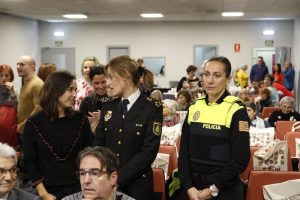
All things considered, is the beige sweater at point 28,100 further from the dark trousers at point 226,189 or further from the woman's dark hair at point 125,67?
the dark trousers at point 226,189

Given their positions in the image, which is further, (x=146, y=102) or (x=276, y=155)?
(x=276, y=155)

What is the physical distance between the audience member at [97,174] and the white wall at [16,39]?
1330cm

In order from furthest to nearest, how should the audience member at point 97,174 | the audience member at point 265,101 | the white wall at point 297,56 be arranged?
the white wall at point 297,56, the audience member at point 265,101, the audience member at point 97,174

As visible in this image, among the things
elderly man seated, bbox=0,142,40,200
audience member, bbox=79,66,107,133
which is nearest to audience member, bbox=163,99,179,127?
audience member, bbox=79,66,107,133

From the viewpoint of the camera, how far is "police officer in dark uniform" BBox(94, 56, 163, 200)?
2760mm

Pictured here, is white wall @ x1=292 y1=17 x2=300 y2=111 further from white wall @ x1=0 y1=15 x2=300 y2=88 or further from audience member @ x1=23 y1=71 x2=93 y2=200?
audience member @ x1=23 y1=71 x2=93 y2=200

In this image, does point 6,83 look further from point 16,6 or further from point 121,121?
point 16,6

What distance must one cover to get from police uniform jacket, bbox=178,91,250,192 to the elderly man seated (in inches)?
38.7

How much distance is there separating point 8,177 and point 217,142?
1.21 meters

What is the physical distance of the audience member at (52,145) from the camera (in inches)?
113

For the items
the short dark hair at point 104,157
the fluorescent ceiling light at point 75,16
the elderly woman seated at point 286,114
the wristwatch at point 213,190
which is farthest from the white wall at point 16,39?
the short dark hair at point 104,157

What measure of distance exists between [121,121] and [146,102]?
0.19 meters

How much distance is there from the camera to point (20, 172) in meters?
3.86

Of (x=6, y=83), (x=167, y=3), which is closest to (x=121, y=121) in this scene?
(x=6, y=83)
